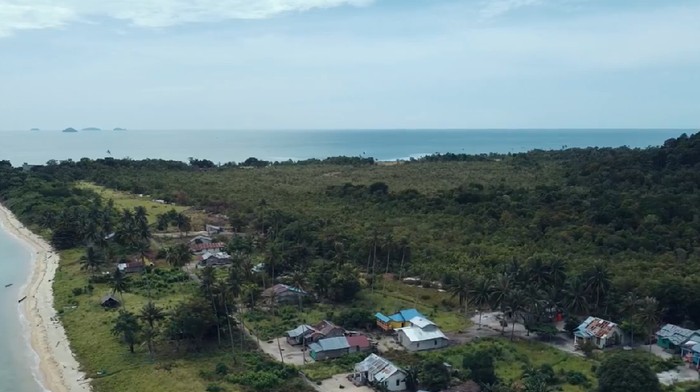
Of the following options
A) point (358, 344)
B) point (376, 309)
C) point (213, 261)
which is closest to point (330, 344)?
point (358, 344)

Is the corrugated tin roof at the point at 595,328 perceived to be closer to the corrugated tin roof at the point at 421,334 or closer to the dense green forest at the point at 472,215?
the dense green forest at the point at 472,215

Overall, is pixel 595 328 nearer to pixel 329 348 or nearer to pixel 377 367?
pixel 377 367

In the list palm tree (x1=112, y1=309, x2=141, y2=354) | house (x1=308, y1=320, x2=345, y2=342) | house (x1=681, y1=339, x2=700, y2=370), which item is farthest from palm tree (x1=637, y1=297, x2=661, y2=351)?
palm tree (x1=112, y1=309, x2=141, y2=354)

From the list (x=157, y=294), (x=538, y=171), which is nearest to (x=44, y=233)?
(x=157, y=294)

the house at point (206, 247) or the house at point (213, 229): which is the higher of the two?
the house at point (213, 229)

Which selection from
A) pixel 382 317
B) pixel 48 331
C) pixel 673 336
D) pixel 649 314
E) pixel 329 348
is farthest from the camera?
pixel 48 331

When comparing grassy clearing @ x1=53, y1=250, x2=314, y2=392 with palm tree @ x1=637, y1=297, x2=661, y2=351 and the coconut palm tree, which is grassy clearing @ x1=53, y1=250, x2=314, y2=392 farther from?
palm tree @ x1=637, y1=297, x2=661, y2=351

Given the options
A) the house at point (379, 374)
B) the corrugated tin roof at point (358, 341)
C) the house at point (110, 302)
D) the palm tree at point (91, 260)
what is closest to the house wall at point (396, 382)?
the house at point (379, 374)
